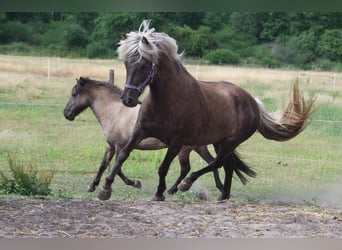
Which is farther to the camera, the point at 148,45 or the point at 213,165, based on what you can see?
the point at 213,165

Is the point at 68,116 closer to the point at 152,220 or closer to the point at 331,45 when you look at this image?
the point at 152,220

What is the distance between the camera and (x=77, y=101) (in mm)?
7051

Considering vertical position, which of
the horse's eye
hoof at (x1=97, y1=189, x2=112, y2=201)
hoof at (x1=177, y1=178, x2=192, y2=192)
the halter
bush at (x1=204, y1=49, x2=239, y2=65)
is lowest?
hoof at (x1=97, y1=189, x2=112, y2=201)

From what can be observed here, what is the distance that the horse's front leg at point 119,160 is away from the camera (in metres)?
6.41

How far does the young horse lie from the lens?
6.92 metres

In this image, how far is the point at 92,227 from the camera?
5660mm

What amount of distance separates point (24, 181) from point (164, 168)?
1296 mm

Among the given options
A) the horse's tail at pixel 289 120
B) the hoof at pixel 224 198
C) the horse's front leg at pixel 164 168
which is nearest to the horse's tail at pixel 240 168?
the hoof at pixel 224 198

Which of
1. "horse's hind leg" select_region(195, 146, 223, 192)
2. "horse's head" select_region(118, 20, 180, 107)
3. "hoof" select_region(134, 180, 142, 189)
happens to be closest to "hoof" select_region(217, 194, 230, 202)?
"horse's hind leg" select_region(195, 146, 223, 192)

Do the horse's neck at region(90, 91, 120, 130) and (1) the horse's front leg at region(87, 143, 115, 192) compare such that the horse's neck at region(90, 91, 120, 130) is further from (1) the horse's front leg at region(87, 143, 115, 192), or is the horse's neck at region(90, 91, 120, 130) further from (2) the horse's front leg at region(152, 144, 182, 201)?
(2) the horse's front leg at region(152, 144, 182, 201)

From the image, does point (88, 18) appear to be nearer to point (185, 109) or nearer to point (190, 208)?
point (185, 109)

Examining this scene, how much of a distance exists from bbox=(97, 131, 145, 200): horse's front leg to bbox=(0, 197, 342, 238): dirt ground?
0.70 feet

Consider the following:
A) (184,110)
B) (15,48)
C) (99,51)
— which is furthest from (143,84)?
(15,48)

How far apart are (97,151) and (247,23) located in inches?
73.4
